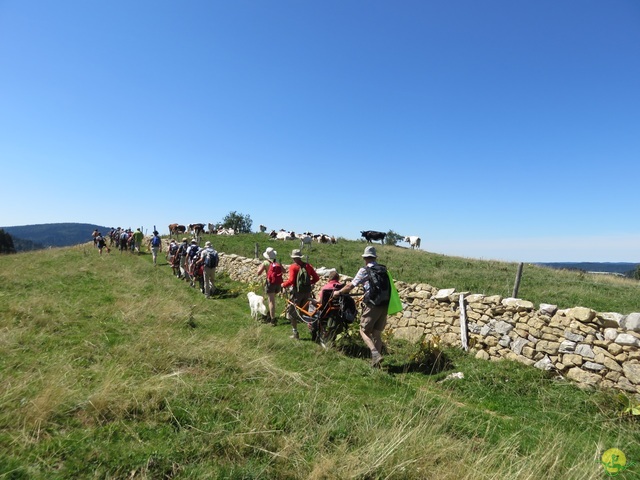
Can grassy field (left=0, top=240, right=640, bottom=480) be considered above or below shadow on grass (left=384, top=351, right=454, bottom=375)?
above

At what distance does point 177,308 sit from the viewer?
8469 millimetres

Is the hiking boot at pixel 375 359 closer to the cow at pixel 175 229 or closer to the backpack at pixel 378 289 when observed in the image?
the backpack at pixel 378 289

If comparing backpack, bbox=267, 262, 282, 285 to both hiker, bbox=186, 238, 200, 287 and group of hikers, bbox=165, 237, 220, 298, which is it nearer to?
group of hikers, bbox=165, 237, 220, 298

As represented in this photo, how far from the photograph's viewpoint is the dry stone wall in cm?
504

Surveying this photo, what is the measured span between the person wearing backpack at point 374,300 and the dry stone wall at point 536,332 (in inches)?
44.2

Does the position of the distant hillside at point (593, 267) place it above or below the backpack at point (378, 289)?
above

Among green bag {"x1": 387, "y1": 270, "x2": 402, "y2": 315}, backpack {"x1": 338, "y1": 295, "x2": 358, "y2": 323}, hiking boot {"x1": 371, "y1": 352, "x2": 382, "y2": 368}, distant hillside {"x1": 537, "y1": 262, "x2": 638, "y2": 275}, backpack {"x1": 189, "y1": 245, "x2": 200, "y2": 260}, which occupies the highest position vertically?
distant hillside {"x1": 537, "y1": 262, "x2": 638, "y2": 275}

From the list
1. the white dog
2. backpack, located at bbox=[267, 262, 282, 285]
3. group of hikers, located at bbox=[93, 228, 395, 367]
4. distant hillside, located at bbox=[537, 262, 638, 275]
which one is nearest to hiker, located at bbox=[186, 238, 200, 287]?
group of hikers, located at bbox=[93, 228, 395, 367]

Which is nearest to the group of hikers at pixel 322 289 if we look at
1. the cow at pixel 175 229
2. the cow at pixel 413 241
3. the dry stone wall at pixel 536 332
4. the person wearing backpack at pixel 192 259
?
the person wearing backpack at pixel 192 259

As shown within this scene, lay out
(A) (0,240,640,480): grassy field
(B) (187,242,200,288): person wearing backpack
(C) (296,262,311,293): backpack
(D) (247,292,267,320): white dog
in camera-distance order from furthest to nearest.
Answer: (B) (187,242,200,288): person wearing backpack, (D) (247,292,267,320): white dog, (C) (296,262,311,293): backpack, (A) (0,240,640,480): grassy field

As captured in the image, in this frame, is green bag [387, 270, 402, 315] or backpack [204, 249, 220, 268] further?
backpack [204, 249, 220, 268]

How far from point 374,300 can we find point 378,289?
20 cm

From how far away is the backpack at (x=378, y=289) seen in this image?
575cm

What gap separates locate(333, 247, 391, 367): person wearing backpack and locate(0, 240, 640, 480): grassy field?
19.1 inches
